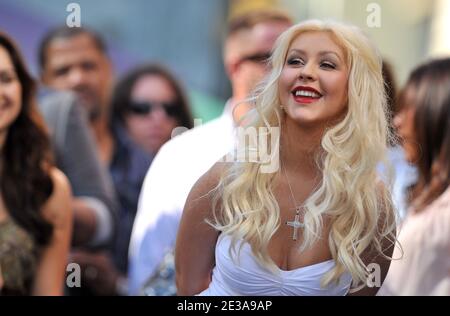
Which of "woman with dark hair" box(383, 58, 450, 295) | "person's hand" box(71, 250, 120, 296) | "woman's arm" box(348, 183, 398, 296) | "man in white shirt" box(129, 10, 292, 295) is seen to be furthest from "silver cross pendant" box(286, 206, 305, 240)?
"person's hand" box(71, 250, 120, 296)

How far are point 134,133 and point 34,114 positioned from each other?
3.79ft

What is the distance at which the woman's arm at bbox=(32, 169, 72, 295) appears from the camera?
3045mm

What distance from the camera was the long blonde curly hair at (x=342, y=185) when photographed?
93.0 inches

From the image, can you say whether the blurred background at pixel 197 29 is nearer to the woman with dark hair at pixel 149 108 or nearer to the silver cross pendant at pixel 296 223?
the woman with dark hair at pixel 149 108

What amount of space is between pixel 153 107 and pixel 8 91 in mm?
1318

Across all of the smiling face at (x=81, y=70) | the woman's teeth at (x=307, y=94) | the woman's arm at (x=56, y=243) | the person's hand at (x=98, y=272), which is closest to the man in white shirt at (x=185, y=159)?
the woman's arm at (x=56, y=243)

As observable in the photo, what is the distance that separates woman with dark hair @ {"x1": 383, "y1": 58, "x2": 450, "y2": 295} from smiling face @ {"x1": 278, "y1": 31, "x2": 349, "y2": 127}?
87 cm

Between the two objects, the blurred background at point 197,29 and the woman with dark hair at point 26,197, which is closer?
the woman with dark hair at point 26,197

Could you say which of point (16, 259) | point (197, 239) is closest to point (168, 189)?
point (16, 259)

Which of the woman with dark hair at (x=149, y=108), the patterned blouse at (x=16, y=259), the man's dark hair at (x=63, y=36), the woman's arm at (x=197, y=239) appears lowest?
the patterned blouse at (x=16, y=259)

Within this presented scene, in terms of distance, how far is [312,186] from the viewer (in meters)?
2.44

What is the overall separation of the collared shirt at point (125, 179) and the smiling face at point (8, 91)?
1008mm
